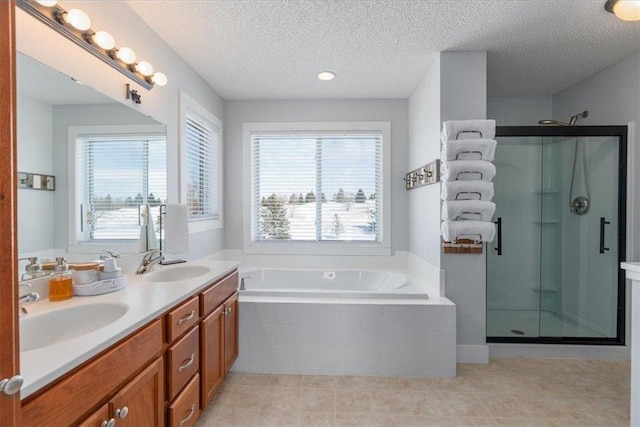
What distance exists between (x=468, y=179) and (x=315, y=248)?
1779 mm

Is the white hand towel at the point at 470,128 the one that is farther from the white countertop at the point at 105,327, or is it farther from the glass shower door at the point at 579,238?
the white countertop at the point at 105,327

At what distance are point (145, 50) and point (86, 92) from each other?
67 centimetres

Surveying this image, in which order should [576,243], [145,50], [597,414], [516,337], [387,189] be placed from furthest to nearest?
[387,189]
[576,243]
[516,337]
[145,50]
[597,414]

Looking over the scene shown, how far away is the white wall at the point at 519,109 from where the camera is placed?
358 cm

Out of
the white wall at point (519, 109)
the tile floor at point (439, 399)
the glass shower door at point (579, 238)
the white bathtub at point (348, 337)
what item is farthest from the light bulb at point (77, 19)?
the white wall at point (519, 109)

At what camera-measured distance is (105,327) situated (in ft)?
3.56

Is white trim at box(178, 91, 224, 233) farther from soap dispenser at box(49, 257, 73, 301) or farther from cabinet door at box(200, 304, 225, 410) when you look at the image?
soap dispenser at box(49, 257, 73, 301)

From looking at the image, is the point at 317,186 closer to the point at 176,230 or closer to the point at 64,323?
the point at 176,230

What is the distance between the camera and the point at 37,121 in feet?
4.44

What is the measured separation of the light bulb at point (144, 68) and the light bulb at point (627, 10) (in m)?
2.79

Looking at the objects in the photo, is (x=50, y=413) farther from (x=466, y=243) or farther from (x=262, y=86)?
(x=262, y=86)

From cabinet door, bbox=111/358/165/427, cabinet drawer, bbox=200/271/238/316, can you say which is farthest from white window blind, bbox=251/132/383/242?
cabinet door, bbox=111/358/165/427

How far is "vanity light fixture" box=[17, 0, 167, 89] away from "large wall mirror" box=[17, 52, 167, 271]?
189 millimetres

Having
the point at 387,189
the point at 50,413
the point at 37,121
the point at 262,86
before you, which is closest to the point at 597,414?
the point at 387,189
